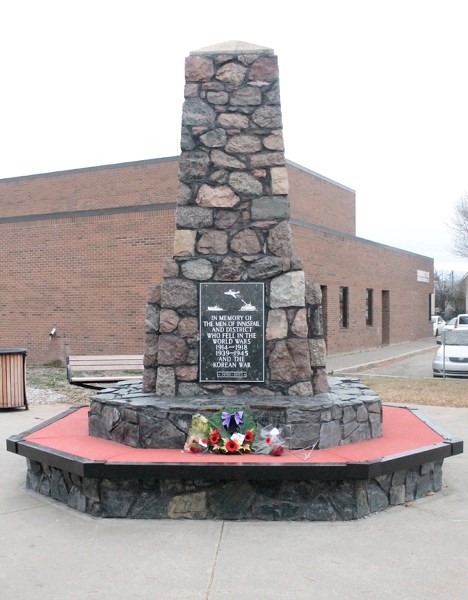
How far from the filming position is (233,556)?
432 cm

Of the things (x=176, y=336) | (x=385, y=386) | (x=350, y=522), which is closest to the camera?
(x=350, y=522)

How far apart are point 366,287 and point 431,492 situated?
22.1m

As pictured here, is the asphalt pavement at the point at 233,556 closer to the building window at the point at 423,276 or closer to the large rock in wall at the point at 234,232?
the large rock in wall at the point at 234,232

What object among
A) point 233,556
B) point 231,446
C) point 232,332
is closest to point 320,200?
point 232,332

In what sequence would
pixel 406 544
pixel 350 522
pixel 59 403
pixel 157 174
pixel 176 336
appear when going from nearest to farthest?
1. pixel 406 544
2. pixel 350 522
3. pixel 176 336
4. pixel 59 403
5. pixel 157 174

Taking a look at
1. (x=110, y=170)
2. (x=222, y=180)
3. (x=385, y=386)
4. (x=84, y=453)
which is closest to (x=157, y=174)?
(x=110, y=170)

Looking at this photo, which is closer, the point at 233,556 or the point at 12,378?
the point at 233,556

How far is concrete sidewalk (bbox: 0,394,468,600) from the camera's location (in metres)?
3.82

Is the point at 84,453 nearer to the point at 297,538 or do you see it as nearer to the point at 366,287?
the point at 297,538

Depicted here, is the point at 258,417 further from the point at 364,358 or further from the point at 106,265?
the point at 364,358

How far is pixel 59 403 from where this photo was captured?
39.0 feet

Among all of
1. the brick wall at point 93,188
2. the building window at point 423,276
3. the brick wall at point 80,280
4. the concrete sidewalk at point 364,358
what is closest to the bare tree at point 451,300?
the building window at point 423,276

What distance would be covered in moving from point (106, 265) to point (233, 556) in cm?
1502

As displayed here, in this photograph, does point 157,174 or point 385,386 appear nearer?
point 385,386
